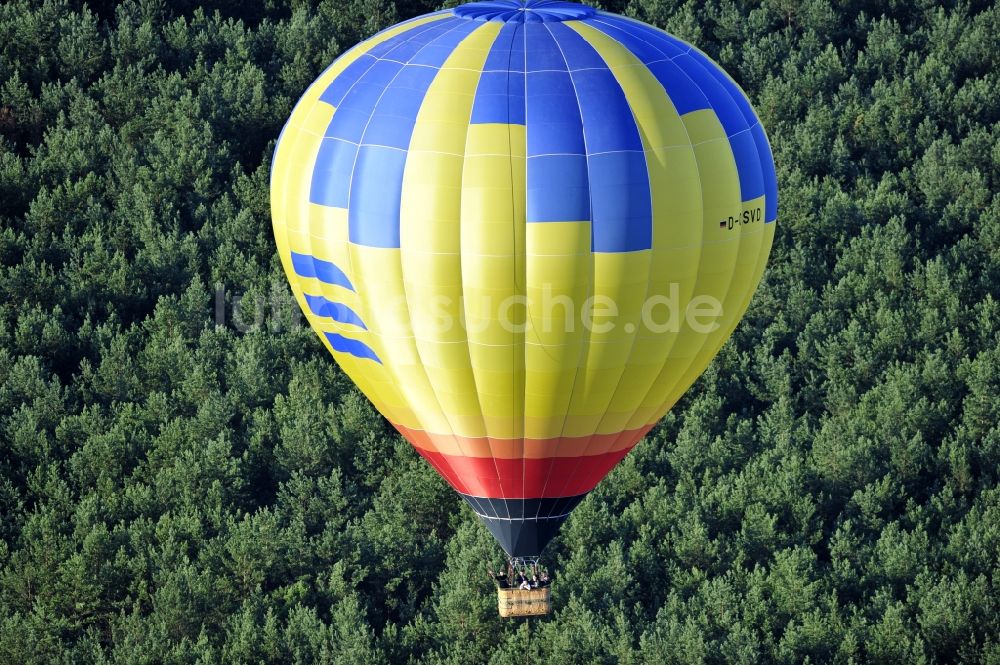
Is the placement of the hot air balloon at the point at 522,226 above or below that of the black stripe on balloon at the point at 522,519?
above

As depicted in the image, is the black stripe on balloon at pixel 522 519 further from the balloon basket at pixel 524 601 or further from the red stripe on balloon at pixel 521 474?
the balloon basket at pixel 524 601

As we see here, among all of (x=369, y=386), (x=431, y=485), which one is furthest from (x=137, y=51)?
(x=369, y=386)

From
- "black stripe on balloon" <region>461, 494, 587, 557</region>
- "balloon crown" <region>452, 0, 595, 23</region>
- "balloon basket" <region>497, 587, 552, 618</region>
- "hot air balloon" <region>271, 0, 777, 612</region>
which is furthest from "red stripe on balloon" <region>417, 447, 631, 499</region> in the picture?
"balloon crown" <region>452, 0, 595, 23</region>

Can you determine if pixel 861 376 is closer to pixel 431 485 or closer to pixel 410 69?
pixel 431 485

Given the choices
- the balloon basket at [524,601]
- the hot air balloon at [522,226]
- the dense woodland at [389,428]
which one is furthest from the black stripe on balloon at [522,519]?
the dense woodland at [389,428]

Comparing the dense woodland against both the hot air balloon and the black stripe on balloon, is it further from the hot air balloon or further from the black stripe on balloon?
the hot air balloon

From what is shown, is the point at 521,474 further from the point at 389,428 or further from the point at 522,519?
the point at 389,428
